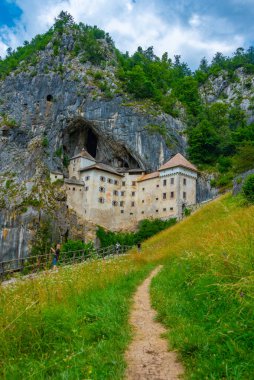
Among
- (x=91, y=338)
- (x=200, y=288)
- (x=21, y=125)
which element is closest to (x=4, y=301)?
(x=91, y=338)

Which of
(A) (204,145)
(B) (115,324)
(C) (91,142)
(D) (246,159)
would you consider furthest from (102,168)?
(B) (115,324)

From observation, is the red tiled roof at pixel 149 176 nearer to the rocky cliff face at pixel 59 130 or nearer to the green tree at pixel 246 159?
the rocky cliff face at pixel 59 130

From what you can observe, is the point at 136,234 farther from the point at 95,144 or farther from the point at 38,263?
the point at 38,263

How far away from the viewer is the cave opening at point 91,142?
6701cm

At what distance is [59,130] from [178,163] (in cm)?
2357

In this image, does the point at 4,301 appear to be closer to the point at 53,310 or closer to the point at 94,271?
the point at 53,310

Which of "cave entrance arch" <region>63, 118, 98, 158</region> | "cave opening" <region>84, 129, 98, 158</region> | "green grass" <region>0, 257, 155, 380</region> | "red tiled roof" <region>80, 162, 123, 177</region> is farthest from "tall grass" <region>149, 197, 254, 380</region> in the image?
"cave opening" <region>84, 129, 98, 158</region>

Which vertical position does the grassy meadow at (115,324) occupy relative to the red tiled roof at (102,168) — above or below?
below

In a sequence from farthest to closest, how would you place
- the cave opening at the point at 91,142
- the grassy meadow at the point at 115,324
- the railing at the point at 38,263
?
the cave opening at the point at 91,142 → the railing at the point at 38,263 → the grassy meadow at the point at 115,324

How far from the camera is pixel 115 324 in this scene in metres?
5.69

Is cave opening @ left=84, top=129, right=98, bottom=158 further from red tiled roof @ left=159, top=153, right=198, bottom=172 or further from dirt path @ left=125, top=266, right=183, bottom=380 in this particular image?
dirt path @ left=125, top=266, right=183, bottom=380

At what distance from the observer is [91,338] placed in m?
5.08

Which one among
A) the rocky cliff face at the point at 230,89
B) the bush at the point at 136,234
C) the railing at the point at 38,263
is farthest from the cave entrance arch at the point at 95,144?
the railing at the point at 38,263

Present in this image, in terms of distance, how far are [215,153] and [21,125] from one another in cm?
3703
